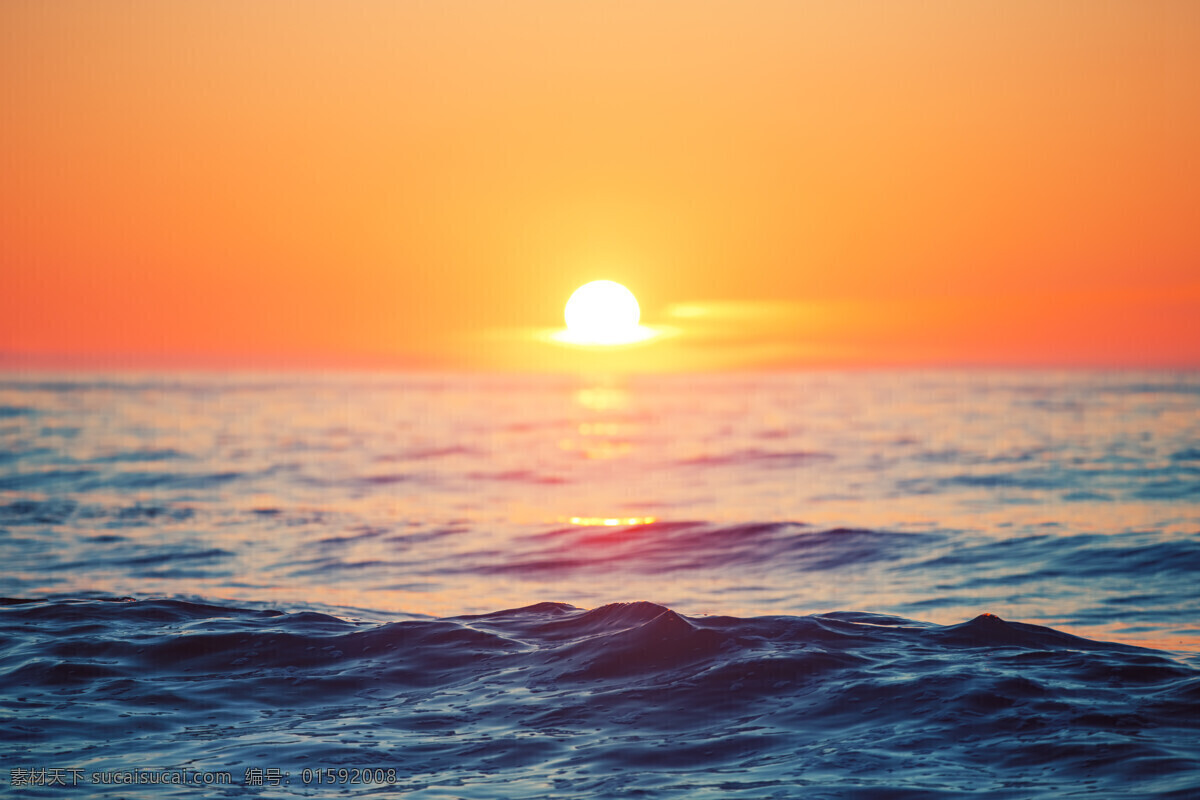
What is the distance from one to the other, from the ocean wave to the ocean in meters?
0.04

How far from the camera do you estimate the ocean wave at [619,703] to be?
21.9ft

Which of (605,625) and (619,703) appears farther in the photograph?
(605,625)

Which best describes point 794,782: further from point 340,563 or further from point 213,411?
point 213,411

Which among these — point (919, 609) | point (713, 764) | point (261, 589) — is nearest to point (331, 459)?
point (261, 589)

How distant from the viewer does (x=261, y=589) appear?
14.8 metres

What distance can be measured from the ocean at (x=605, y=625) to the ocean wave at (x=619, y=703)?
0.04 metres

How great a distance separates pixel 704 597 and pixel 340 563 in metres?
6.19

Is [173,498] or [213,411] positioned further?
[213,411]

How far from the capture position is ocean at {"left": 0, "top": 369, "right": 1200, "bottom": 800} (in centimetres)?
Answer: 687

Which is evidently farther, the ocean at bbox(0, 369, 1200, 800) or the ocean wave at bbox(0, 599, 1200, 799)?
the ocean at bbox(0, 369, 1200, 800)

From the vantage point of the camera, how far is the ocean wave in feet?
21.9

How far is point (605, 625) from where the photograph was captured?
1026 centimetres

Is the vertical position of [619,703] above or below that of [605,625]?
below

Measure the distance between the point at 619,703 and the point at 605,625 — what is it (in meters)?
2.12
